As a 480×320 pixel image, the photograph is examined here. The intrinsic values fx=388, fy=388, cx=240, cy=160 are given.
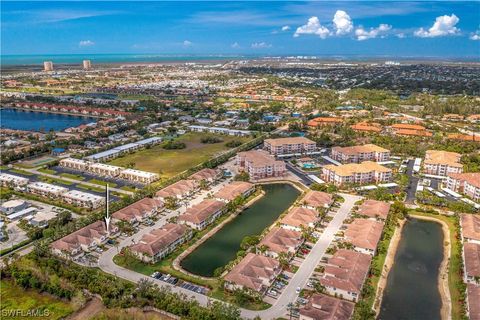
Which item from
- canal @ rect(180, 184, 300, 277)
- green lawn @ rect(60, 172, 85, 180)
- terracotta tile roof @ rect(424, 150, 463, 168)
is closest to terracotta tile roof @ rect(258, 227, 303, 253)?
canal @ rect(180, 184, 300, 277)

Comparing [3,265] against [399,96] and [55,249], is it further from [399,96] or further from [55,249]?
[399,96]

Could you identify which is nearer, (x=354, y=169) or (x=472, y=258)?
(x=472, y=258)

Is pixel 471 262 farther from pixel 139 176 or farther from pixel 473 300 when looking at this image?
pixel 139 176

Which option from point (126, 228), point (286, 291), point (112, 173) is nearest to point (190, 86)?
point (112, 173)

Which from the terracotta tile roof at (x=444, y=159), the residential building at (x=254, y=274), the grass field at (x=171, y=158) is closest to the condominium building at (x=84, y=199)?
the grass field at (x=171, y=158)

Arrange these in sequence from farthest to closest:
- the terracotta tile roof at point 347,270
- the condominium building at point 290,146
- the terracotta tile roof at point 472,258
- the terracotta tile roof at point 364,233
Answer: the condominium building at point 290,146
the terracotta tile roof at point 364,233
the terracotta tile roof at point 472,258
the terracotta tile roof at point 347,270

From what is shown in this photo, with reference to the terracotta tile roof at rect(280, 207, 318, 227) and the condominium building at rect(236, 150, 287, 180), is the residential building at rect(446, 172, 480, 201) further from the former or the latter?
the condominium building at rect(236, 150, 287, 180)

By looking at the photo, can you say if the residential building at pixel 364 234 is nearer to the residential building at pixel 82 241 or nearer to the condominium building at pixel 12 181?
the residential building at pixel 82 241

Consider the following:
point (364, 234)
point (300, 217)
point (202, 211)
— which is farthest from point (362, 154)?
point (202, 211)

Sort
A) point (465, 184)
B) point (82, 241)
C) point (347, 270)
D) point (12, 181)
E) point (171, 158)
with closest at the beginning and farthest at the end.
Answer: point (347, 270) → point (82, 241) → point (465, 184) → point (12, 181) → point (171, 158)
